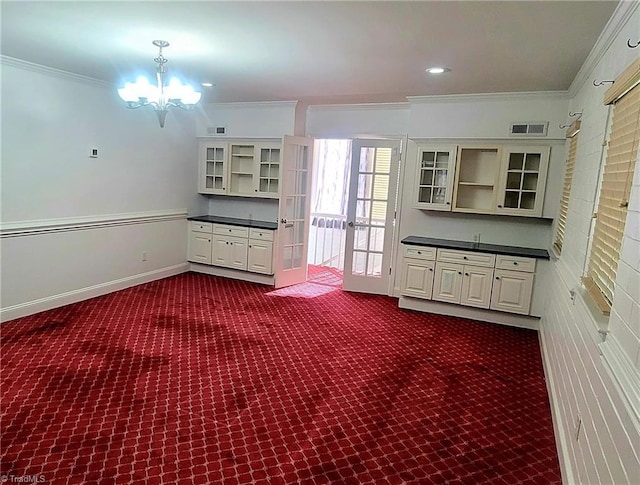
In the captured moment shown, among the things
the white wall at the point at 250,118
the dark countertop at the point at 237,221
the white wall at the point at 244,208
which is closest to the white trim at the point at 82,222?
the dark countertop at the point at 237,221

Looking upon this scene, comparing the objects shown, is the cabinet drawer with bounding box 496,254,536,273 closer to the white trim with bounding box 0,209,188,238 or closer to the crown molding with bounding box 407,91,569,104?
the crown molding with bounding box 407,91,569,104

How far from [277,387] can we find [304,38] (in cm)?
243

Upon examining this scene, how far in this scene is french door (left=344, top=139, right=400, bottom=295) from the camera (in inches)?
211

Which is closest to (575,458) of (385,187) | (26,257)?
(385,187)

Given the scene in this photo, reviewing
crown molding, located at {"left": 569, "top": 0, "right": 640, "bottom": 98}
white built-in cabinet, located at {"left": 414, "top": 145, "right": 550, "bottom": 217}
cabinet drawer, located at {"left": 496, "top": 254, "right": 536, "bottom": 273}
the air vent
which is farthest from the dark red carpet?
the air vent

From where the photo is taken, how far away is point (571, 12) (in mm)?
2281

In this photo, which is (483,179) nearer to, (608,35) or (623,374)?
(608,35)

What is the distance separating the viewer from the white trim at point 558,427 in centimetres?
213

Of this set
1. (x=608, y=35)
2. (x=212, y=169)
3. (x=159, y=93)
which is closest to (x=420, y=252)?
(x=608, y=35)

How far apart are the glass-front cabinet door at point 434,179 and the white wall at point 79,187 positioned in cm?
329

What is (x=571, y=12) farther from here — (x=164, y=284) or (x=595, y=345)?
(x=164, y=284)

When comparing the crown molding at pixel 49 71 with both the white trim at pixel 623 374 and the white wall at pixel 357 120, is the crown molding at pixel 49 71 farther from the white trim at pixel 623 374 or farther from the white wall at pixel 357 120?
the white trim at pixel 623 374

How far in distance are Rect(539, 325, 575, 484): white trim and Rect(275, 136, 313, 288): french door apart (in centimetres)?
327

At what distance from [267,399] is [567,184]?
328 cm
